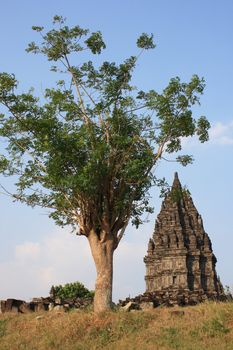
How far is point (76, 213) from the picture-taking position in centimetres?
1759

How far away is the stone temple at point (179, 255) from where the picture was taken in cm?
3644

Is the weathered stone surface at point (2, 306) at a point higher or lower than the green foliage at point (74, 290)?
lower

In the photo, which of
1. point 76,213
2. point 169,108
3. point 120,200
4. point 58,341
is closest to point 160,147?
point 169,108

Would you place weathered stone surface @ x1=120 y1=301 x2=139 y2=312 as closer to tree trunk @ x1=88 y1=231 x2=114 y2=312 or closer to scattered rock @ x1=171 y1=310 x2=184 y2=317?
tree trunk @ x1=88 y1=231 x2=114 y2=312

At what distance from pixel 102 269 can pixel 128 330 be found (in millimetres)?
2668

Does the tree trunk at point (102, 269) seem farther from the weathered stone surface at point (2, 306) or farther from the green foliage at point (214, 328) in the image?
the weathered stone surface at point (2, 306)

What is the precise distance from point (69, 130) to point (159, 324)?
7451 mm

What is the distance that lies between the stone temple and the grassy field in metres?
19.3

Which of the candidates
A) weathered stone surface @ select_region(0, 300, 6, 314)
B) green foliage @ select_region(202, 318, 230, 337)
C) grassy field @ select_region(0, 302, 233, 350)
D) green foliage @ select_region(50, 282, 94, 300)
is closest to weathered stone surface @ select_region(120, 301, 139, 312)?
grassy field @ select_region(0, 302, 233, 350)

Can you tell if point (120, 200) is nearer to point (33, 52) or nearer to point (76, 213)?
point (76, 213)

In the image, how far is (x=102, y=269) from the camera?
55.3ft

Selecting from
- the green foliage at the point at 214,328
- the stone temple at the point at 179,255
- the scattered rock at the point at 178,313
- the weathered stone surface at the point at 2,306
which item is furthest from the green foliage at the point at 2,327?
the stone temple at the point at 179,255

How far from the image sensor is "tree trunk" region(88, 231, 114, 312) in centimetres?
1656

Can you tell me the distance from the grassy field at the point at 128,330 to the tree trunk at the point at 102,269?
0.58 meters
